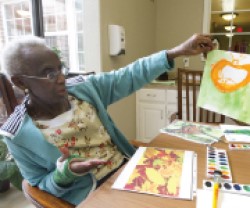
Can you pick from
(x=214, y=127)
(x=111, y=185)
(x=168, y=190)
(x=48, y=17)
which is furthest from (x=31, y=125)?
(x=48, y=17)

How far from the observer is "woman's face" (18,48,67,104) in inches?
35.8

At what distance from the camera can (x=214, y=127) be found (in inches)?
48.4

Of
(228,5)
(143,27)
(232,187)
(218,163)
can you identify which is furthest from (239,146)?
(228,5)

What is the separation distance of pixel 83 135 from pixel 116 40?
1.24 m

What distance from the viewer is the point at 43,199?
810mm

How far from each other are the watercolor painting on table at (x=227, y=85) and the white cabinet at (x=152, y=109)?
1.49 m

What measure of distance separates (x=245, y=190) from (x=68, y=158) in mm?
521

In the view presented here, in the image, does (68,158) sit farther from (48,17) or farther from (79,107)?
(48,17)

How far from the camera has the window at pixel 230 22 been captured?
2.67 m

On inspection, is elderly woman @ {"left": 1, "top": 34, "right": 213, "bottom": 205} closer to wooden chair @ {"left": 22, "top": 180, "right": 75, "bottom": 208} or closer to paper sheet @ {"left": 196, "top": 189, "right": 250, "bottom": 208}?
wooden chair @ {"left": 22, "top": 180, "right": 75, "bottom": 208}

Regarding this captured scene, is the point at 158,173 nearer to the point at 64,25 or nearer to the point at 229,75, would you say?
the point at 229,75

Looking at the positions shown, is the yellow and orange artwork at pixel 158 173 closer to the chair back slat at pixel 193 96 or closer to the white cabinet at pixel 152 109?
the chair back slat at pixel 193 96

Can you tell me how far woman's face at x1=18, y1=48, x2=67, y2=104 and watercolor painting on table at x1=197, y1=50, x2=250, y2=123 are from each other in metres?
0.58

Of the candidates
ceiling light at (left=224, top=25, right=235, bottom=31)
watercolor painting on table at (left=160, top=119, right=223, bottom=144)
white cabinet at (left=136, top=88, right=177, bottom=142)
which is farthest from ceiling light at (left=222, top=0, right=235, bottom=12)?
watercolor painting on table at (left=160, top=119, right=223, bottom=144)
